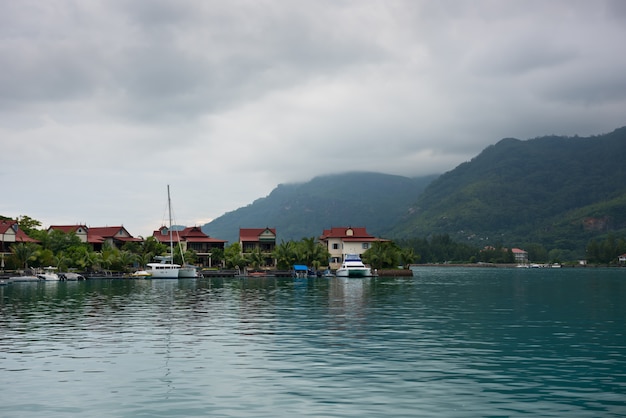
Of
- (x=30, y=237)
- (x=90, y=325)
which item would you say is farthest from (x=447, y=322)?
(x=30, y=237)

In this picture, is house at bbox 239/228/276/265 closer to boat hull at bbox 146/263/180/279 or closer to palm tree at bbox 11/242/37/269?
boat hull at bbox 146/263/180/279

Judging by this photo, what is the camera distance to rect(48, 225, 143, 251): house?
595ft

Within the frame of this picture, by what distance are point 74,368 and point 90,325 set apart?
722 inches

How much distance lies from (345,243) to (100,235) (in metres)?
75.9

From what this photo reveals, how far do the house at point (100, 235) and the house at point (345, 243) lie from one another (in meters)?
60.3

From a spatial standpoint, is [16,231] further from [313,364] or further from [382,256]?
[313,364]

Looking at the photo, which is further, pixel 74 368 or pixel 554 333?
pixel 554 333

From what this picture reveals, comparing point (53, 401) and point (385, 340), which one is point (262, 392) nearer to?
point (53, 401)

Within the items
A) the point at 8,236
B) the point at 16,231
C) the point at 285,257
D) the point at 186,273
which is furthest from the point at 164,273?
the point at 8,236

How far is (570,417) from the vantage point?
63.9 feet

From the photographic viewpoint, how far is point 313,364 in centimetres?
2834

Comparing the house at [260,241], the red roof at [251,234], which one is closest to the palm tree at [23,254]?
the house at [260,241]

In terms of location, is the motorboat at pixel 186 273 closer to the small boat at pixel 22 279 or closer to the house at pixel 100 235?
the small boat at pixel 22 279

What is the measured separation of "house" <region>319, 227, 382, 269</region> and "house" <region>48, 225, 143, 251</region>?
60293mm
